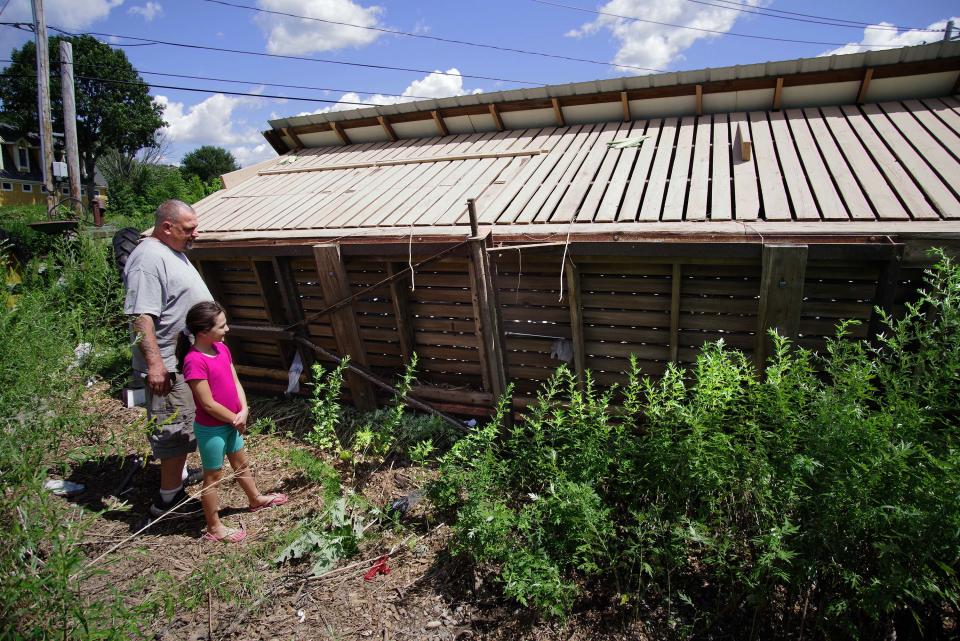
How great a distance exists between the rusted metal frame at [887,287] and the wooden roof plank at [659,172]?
60.0 inches

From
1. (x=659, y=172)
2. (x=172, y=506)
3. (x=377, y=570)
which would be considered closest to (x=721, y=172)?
(x=659, y=172)

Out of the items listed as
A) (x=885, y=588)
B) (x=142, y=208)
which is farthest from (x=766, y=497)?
(x=142, y=208)

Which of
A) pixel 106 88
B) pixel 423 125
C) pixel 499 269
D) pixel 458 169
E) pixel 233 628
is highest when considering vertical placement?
pixel 106 88

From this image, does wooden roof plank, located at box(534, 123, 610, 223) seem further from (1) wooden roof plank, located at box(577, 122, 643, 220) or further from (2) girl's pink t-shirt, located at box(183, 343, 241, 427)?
(2) girl's pink t-shirt, located at box(183, 343, 241, 427)

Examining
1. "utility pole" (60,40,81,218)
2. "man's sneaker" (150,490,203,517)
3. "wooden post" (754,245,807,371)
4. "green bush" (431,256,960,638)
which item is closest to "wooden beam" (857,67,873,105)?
"green bush" (431,256,960,638)

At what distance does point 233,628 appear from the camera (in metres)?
3.04

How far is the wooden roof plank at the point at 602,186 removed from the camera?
4293mm

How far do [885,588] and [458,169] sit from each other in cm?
513

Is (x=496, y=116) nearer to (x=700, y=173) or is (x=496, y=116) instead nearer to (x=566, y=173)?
(x=566, y=173)

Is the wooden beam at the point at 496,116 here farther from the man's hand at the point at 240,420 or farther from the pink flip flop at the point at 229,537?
the pink flip flop at the point at 229,537

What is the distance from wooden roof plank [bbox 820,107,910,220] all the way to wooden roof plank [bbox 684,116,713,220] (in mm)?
1062

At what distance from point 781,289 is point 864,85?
302 centimetres

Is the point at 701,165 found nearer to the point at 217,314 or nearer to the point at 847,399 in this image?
the point at 847,399

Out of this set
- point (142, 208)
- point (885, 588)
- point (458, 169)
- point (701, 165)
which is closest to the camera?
point (885, 588)
